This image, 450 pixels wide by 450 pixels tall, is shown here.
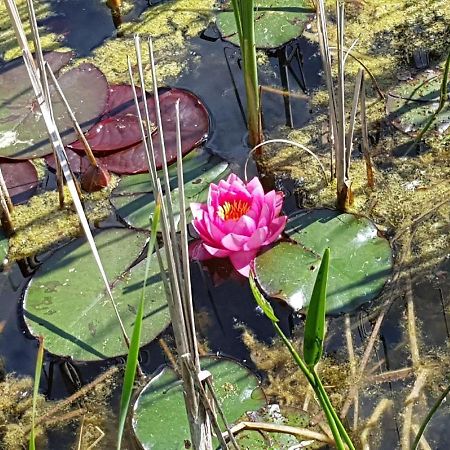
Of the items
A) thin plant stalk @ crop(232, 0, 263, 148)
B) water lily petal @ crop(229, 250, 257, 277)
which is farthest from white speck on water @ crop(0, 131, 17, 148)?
water lily petal @ crop(229, 250, 257, 277)

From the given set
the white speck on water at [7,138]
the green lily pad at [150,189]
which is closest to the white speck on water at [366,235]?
the green lily pad at [150,189]

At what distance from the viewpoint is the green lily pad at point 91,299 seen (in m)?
1.72

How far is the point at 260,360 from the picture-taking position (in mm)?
1673

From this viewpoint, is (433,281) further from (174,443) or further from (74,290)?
(74,290)

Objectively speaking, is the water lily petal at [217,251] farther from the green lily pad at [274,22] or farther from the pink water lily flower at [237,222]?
the green lily pad at [274,22]

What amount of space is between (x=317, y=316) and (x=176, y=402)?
0.71m

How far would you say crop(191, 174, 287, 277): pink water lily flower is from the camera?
1762 mm

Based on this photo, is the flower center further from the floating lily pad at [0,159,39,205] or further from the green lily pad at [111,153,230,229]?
the floating lily pad at [0,159,39,205]

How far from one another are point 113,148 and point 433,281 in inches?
38.3

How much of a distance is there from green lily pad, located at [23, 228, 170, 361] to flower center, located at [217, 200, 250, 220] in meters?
0.22

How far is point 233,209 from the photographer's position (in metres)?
1.80

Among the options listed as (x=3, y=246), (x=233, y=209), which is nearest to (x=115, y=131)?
(x=3, y=246)

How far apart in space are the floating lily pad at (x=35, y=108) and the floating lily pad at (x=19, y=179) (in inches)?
1.1

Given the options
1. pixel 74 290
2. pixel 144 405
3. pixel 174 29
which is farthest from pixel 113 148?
pixel 144 405
